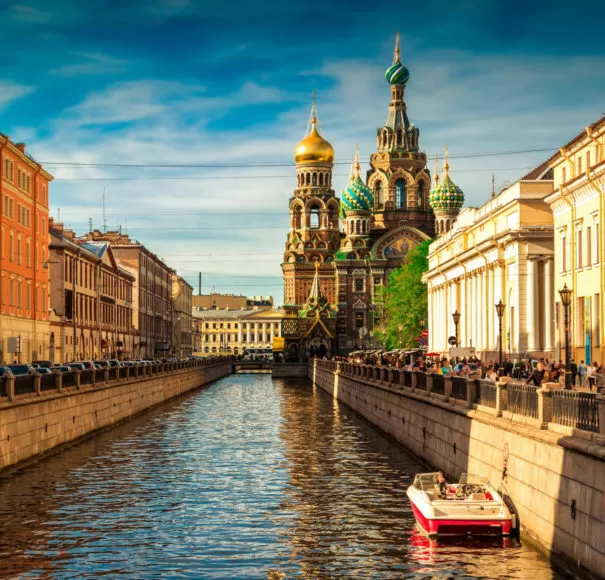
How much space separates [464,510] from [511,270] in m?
47.8

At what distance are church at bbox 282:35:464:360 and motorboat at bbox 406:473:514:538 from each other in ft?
454

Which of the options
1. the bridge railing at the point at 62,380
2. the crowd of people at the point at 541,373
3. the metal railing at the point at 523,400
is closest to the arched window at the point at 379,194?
the bridge railing at the point at 62,380

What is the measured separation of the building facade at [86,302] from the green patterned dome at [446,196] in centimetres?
5455

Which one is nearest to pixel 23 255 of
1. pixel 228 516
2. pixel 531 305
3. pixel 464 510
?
pixel 531 305

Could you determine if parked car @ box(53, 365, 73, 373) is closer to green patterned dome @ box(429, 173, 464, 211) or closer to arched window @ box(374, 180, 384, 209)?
green patterned dome @ box(429, 173, 464, 211)

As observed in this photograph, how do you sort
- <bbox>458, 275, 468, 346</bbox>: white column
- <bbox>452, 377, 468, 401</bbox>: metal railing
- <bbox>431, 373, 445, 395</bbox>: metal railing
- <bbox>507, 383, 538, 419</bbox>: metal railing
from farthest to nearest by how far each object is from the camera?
<bbox>458, 275, 468, 346</bbox>: white column, <bbox>431, 373, 445, 395</bbox>: metal railing, <bbox>452, 377, 468, 401</bbox>: metal railing, <bbox>507, 383, 538, 419</bbox>: metal railing

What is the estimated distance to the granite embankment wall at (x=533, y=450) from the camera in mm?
18781

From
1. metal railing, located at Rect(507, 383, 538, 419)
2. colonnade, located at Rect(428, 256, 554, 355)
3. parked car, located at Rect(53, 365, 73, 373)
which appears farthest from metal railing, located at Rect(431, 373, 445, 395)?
colonnade, located at Rect(428, 256, 554, 355)

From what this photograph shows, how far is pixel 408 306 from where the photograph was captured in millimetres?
120562

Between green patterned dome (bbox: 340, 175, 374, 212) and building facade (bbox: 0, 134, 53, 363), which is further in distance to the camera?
green patterned dome (bbox: 340, 175, 374, 212)

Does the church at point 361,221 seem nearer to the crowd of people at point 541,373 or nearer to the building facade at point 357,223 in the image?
the building facade at point 357,223

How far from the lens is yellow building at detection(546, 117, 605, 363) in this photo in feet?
168

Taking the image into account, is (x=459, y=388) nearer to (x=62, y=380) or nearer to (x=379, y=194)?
(x=62, y=380)

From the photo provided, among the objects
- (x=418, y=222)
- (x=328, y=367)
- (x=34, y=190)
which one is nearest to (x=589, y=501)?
(x=34, y=190)
